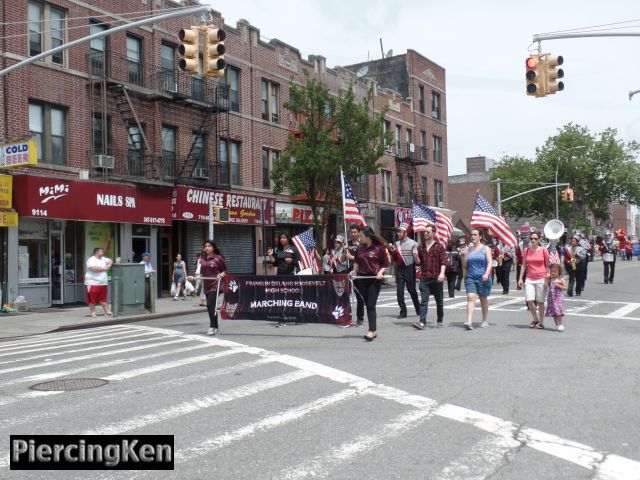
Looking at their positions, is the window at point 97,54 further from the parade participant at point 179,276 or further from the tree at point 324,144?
the tree at point 324,144

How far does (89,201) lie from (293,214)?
1216cm

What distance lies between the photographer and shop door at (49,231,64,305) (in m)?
21.6

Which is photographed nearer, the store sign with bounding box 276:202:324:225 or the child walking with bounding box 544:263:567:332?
the child walking with bounding box 544:263:567:332

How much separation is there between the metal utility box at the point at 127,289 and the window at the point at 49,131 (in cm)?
567

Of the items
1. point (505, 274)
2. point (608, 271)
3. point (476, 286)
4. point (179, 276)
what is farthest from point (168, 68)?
point (608, 271)

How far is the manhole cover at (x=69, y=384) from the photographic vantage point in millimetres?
7547

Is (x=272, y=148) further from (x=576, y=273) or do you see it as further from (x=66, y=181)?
(x=576, y=273)

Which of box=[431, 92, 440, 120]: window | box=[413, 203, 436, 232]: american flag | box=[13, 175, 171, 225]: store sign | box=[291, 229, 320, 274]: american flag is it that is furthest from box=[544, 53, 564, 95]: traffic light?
box=[431, 92, 440, 120]: window

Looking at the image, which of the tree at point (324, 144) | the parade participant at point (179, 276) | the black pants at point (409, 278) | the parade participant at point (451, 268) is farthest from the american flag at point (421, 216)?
the tree at point (324, 144)

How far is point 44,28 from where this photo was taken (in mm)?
21188

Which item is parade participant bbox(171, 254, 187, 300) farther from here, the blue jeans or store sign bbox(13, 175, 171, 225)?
the blue jeans

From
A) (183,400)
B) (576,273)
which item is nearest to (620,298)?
(576,273)

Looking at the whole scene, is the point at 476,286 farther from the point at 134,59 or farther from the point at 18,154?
the point at 134,59

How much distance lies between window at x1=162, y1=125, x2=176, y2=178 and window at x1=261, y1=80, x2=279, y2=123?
626 cm
